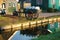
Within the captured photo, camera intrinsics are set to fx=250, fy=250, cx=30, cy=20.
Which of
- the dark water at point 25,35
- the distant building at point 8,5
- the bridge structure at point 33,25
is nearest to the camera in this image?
the dark water at point 25,35

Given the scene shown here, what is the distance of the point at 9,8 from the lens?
46469mm

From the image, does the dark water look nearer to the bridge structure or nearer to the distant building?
the bridge structure

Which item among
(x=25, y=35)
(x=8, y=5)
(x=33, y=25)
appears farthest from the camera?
(x=8, y=5)

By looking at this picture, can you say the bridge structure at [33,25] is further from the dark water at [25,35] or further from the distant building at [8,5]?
the distant building at [8,5]

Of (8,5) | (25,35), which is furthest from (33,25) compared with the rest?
(8,5)

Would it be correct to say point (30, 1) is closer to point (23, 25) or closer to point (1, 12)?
point (1, 12)

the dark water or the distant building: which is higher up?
the distant building

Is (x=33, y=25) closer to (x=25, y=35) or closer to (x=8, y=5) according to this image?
(x=25, y=35)

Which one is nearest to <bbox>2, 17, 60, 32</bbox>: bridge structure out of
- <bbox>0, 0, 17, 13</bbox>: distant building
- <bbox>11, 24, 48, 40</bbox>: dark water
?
<bbox>11, 24, 48, 40</bbox>: dark water

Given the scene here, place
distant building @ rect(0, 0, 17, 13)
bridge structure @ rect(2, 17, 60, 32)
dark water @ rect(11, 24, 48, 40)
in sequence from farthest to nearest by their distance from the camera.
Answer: distant building @ rect(0, 0, 17, 13) → bridge structure @ rect(2, 17, 60, 32) → dark water @ rect(11, 24, 48, 40)

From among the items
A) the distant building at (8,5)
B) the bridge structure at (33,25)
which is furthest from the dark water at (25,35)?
the distant building at (8,5)

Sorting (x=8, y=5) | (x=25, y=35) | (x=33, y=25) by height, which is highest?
(x=8, y=5)

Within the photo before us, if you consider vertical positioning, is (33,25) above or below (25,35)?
below

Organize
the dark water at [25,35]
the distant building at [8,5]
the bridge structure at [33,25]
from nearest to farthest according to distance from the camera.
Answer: the dark water at [25,35], the bridge structure at [33,25], the distant building at [8,5]
